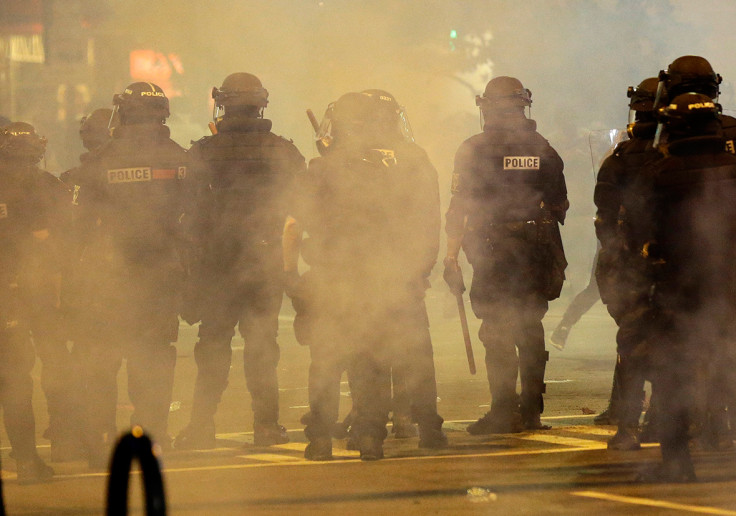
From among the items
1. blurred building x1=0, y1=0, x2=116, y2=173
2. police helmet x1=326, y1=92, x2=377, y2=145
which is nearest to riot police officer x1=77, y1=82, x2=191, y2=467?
police helmet x1=326, y1=92, x2=377, y2=145

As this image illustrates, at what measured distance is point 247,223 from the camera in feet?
23.7

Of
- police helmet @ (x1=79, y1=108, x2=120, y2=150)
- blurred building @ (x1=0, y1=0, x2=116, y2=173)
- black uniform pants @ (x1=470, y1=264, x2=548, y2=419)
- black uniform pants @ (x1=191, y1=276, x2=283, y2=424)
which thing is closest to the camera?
black uniform pants @ (x1=191, y1=276, x2=283, y2=424)

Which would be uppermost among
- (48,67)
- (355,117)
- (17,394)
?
(48,67)

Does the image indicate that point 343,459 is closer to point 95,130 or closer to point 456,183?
point 456,183

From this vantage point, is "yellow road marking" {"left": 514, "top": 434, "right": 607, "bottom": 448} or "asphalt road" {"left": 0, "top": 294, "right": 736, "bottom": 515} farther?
"yellow road marking" {"left": 514, "top": 434, "right": 607, "bottom": 448}

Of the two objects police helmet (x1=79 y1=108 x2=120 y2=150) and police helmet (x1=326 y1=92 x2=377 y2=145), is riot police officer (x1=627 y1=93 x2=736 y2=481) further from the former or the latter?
police helmet (x1=79 y1=108 x2=120 y2=150)

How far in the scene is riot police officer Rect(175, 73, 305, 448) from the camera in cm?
720

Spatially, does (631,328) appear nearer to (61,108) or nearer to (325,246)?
(325,246)

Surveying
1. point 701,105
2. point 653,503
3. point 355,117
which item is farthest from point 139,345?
point 701,105

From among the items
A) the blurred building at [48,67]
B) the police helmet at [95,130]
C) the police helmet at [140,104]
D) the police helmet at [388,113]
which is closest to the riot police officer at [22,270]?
the police helmet at [140,104]

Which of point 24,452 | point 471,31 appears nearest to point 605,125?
point 471,31

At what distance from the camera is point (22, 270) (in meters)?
6.57

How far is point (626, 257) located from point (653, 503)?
6.04 feet

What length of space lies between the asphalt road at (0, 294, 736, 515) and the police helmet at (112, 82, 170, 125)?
195 centimetres
